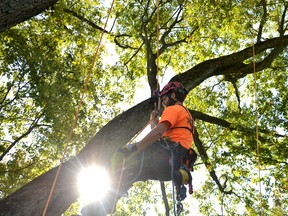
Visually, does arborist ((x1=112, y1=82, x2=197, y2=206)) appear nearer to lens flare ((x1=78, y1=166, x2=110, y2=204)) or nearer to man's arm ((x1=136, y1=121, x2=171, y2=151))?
man's arm ((x1=136, y1=121, x2=171, y2=151))

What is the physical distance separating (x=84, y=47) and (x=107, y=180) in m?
8.71

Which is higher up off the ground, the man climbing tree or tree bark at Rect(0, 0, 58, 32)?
tree bark at Rect(0, 0, 58, 32)

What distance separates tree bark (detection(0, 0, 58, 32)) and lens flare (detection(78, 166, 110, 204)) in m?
2.13

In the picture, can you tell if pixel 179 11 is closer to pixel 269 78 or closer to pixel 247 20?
pixel 247 20

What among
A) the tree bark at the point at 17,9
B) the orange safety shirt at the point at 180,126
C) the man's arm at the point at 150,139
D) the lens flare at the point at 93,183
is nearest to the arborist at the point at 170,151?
the orange safety shirt at the point at 180,126

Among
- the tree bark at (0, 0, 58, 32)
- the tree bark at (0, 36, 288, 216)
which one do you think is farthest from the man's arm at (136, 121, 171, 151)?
the tree bark at (0, 0, 58, 32)

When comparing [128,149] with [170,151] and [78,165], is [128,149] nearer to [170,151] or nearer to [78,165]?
[170,151]

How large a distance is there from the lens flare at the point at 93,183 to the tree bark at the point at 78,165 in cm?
9

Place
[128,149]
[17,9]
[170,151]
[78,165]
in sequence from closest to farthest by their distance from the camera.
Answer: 1. [17,9]
2. [128,149]
3. [170,151]
4. [78,165]

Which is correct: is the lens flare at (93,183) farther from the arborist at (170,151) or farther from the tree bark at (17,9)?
the tree bark at (17,9)

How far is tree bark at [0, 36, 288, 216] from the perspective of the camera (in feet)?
11.2

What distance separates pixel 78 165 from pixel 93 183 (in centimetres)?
49

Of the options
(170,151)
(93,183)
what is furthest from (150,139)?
(93,183)

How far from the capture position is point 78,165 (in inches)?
163
